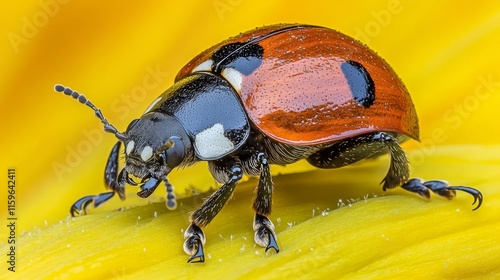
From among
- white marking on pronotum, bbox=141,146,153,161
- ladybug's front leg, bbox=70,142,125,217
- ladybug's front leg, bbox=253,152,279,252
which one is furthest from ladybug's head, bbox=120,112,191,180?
ladybug's front leg, bbox=70,142,125,217

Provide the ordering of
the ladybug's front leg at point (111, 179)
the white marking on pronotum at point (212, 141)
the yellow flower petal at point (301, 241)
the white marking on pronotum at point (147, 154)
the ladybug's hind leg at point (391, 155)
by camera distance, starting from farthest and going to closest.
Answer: the ladybug's front leg at point (111, 179) < the ladybug's hind leg at point (391, 155) < the white marking on pronotum at point (212, 141) < the white marking on pronotum at point (147, 154) < the yellow flower petal at point (301, 241)

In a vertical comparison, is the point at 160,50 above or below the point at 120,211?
above

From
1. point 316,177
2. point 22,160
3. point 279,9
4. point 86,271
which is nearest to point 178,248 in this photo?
point 86,271

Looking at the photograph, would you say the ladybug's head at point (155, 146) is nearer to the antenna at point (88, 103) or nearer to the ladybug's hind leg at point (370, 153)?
the antenna at point (88, 103)

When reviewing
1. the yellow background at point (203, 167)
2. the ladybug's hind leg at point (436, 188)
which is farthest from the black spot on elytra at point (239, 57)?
the ladybug's hind leg at point (436, 188)

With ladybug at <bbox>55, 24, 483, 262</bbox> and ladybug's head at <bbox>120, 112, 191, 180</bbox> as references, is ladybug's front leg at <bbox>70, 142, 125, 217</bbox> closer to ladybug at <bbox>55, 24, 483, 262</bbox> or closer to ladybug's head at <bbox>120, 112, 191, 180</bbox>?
ladybug at <bbox>55, 24, 483, 262</bbox>

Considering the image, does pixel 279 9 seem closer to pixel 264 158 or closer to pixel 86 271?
pixel 264 158

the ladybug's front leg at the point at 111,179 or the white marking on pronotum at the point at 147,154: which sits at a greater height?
the white marking on pronotum at the point at 147,154
